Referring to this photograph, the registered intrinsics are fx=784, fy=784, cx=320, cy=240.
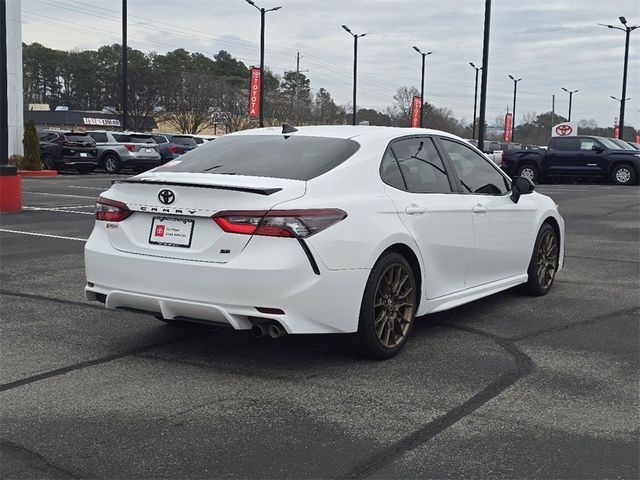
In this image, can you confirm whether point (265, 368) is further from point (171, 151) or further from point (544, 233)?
point (171, 151)

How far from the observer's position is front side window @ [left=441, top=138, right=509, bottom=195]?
6340 mm

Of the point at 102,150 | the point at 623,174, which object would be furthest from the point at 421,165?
the point at 102,150

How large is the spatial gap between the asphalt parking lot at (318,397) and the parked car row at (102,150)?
2282 centimetres

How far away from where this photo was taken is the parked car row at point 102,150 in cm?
2894

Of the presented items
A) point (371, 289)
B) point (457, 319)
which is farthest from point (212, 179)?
point (457, 319)

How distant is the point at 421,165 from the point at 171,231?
204 centimetres

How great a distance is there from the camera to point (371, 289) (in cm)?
495

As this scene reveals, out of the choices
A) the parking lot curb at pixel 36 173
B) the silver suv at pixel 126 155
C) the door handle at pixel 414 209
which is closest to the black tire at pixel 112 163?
the silver suv at pixel 126 155

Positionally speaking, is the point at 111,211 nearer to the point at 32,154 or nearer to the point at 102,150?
the point at 32,154

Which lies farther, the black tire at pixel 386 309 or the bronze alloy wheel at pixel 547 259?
the bronze alloy wheel at pixel 547 259

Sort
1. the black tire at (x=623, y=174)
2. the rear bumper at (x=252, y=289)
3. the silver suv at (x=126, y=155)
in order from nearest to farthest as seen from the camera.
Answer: the rear bumper at (x=252, y=289) < the black tire at (x=623, y=174) < the silver suv at (x=126, y=155)

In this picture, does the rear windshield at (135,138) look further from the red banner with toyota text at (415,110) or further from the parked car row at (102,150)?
the red banner with toyota text at (415,110)

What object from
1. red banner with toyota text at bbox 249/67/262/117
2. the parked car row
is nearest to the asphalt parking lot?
the parked car row

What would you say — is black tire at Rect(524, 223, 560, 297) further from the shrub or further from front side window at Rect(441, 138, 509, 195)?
the shrub
